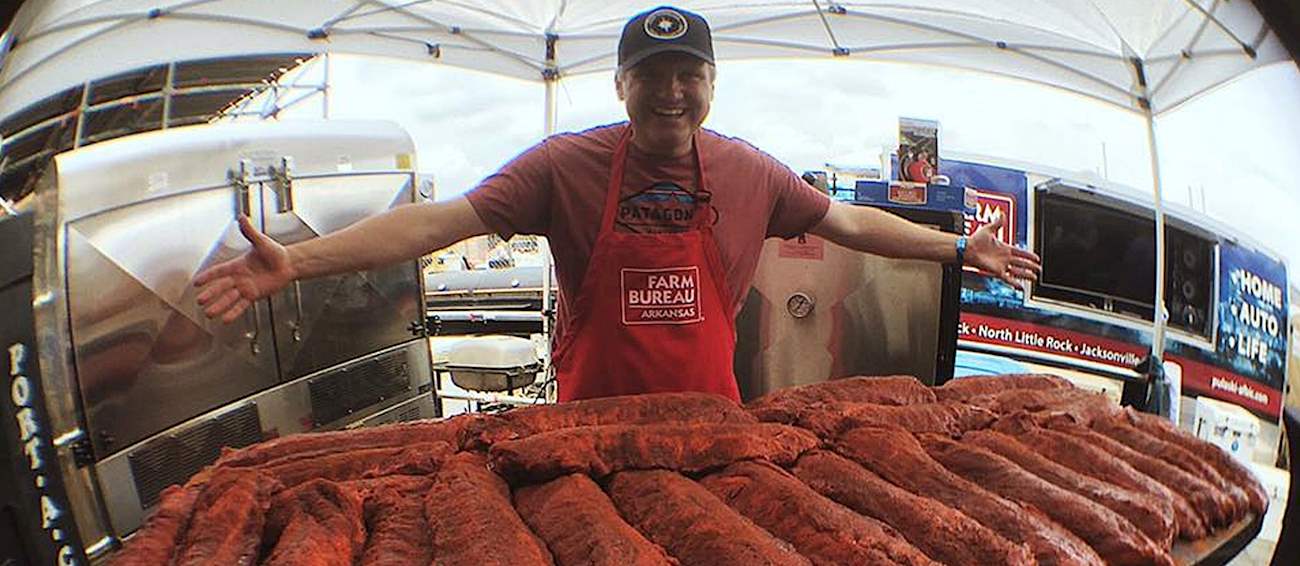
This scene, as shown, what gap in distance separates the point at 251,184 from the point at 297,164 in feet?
0.16

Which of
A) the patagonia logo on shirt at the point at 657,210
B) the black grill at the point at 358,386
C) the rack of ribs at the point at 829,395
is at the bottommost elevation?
the rack of ribs at the point at 829,395

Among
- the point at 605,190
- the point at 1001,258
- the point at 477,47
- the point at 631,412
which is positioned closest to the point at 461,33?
the point at 477,47

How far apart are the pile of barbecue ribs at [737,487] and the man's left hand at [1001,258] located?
0.75 feet

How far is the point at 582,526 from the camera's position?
1074 millimetres

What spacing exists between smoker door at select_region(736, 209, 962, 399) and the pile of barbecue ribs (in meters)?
0.06

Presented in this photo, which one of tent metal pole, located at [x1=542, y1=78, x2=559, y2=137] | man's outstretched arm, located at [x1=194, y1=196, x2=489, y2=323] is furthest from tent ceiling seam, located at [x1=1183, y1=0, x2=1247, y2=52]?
man's outstretched arm, located at [x1=194, y1=196, x2=489, y2=323]

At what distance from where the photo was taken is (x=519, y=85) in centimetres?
106

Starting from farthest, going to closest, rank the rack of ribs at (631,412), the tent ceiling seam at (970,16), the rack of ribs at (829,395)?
the rack of ribs at (829,395) < the rack of ribs at (631,412) < the tent ceiling seam at (970,16)

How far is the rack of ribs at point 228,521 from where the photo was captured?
3.19 ft

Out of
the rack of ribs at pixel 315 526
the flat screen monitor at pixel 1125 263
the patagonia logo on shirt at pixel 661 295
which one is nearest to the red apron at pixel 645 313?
the patagonia logo on shirt at pixel 661 295

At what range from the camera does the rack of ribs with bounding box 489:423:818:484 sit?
1189mm

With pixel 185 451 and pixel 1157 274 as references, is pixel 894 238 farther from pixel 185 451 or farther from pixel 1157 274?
pixel 185 451

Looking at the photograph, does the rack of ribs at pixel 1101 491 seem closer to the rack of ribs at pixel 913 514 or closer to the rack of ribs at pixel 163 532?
the rack of ribs at pixel 913 514

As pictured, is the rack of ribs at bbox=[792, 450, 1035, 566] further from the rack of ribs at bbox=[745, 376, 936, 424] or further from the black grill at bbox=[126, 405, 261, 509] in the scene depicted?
the black grill at bbox=[126, 405, 261, 509]
